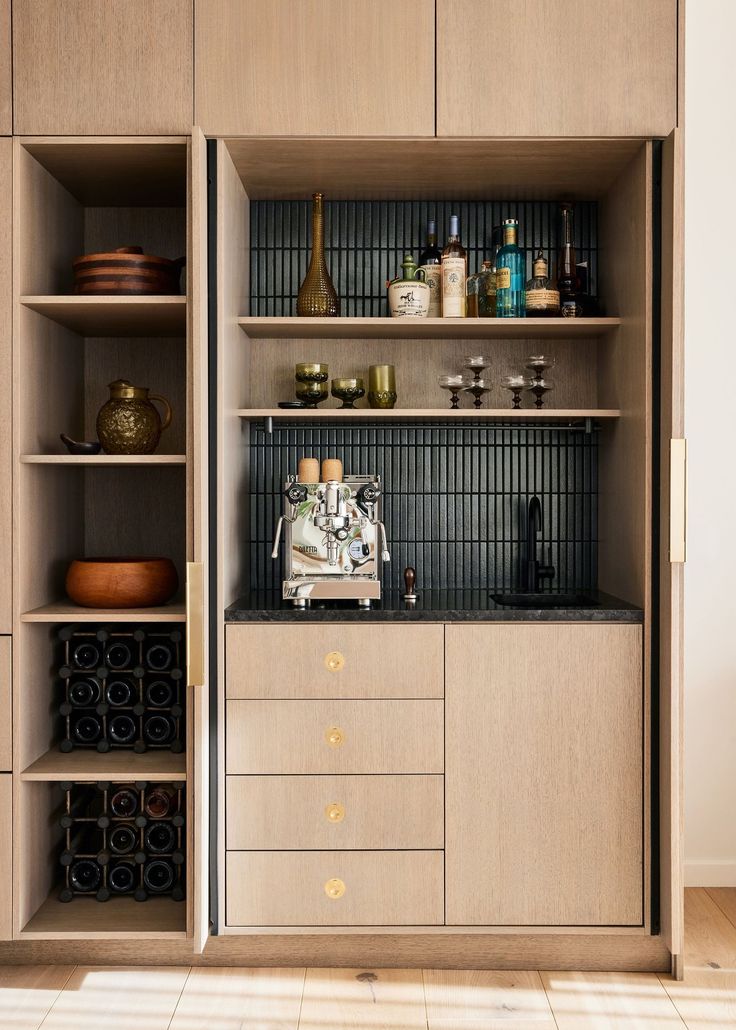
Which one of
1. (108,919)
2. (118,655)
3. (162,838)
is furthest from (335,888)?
(118,655)

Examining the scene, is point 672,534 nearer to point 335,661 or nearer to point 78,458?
point 335,661

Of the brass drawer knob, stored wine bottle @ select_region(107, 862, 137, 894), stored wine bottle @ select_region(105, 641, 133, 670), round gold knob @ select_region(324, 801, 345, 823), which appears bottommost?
stored wine bottle @ select_region(107, 862, 137, 894)

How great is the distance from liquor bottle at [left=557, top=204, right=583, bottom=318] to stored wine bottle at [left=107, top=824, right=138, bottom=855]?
1.85m

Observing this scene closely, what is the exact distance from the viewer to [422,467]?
8.89 ft

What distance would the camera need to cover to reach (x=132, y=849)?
234 centimetres

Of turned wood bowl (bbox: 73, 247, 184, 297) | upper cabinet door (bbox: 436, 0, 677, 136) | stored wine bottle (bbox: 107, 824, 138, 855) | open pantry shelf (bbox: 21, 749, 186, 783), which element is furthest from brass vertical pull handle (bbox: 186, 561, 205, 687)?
upper cabinet door (bbox: 436, 0, 677, 136)

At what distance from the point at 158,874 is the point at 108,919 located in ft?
0.53

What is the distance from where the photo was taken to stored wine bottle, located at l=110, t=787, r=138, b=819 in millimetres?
2381

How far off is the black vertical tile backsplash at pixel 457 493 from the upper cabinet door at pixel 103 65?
0.93 meters

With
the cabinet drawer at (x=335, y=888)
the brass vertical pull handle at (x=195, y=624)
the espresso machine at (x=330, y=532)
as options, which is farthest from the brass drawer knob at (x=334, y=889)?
the espresso machine at (x=330, y=532)

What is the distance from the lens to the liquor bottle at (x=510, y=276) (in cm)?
245

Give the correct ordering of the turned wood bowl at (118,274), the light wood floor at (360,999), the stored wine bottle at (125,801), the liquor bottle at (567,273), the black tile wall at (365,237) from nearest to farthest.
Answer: the light wood floor at (360,999), the turned wood bowl at (118,274), the stored wine bottle at (125,801), the liquor bottle at (567,273), the black tile wall at (365,237)

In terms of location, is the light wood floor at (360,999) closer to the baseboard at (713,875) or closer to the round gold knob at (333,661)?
the baseboard at (713,875)

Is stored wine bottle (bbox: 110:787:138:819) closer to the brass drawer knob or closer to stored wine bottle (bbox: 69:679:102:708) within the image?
stored wine bottle (bbox: 69:679:102:708)
